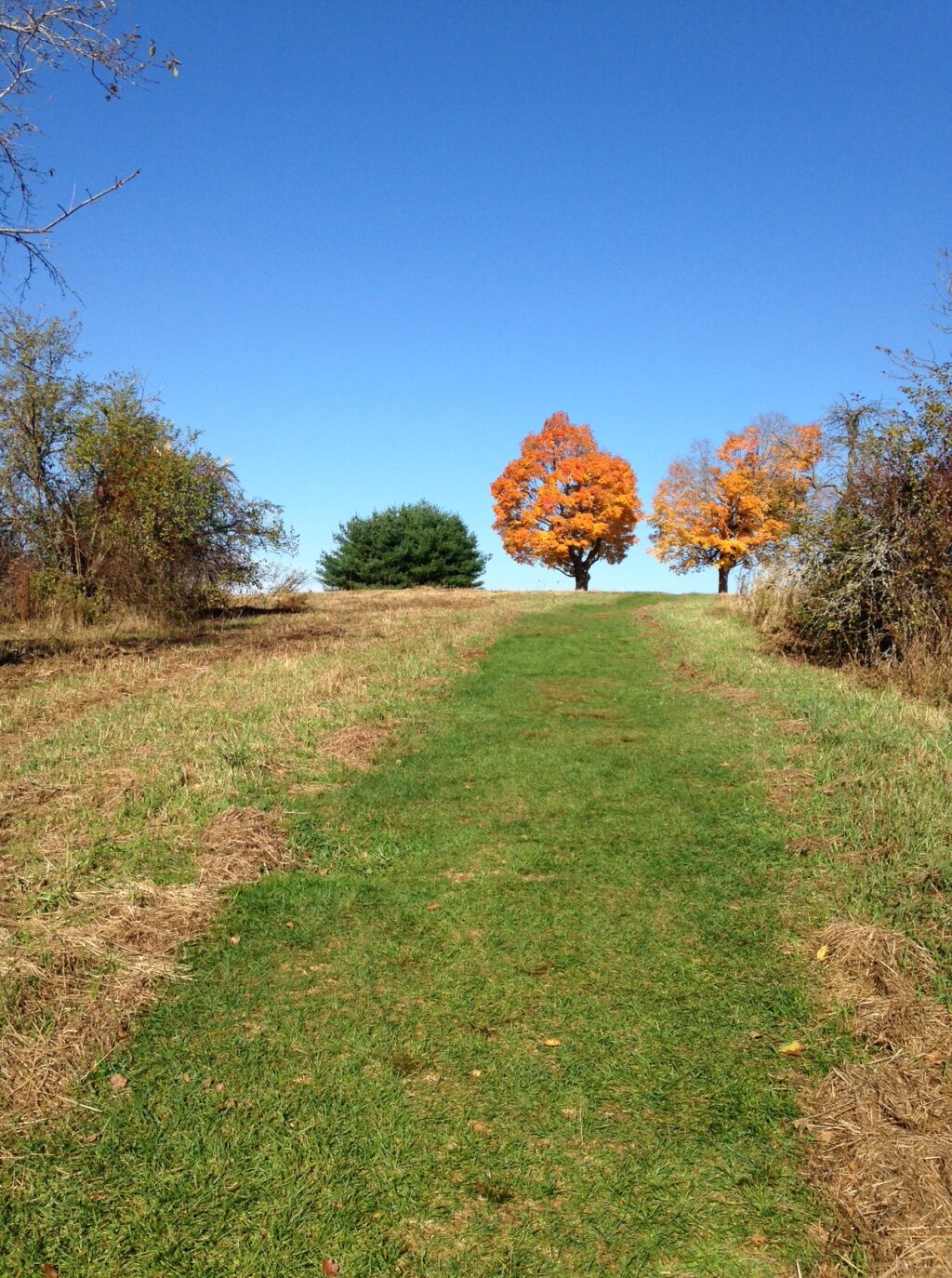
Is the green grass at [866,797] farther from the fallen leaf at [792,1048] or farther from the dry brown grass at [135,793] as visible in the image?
the dry brown grass at [135,793]

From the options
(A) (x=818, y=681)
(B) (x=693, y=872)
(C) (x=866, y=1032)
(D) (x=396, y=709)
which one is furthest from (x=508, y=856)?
(A) (x=818, y=681)

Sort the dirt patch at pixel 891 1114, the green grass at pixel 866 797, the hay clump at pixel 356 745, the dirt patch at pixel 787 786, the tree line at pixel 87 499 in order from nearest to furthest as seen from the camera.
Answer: the dirt patch at pixel 891 1114
the green grass at pixel 866 797
the dirt patch at pixel 787 786
the hay clump at pixel 356 745
the tree line at pixel 87 499

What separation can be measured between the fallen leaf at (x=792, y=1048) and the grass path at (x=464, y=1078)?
2.4 inches

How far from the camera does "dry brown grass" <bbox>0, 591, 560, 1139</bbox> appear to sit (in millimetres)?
4188

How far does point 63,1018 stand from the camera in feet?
13.3

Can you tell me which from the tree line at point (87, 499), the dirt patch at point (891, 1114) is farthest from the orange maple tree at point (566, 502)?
the dirt patch at point (891, 1114)

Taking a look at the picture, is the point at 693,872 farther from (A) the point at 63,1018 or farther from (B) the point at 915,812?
(A) the point at 63,1018

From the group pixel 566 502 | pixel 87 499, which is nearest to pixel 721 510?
pixel 566 502

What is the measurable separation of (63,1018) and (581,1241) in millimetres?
2778

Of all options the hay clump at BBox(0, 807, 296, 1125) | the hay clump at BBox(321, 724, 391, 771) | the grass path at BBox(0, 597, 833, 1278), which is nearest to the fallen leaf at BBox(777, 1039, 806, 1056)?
the grass path at BBox(0, 597, 833, 1278)

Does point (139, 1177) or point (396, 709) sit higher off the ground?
point (396, 709)

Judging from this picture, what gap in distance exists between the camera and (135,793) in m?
6.75

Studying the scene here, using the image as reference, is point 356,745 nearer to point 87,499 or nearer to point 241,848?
point 241,848

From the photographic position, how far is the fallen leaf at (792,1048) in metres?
3.84
